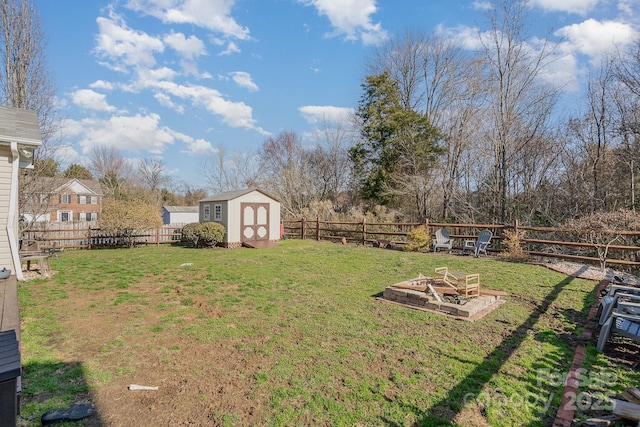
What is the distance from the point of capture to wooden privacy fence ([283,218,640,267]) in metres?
8.34

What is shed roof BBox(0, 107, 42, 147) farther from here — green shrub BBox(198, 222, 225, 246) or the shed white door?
the shed white door

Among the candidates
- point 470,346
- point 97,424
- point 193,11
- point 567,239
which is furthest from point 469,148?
point 97,424

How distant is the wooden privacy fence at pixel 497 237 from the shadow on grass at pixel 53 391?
9.97m

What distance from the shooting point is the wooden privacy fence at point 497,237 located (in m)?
8.34

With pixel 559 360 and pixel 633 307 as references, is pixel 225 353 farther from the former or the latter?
pixel 633 307

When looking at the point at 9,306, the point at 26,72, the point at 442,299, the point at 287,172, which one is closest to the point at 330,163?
the point at 287,172

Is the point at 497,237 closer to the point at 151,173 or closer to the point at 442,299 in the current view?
the point at 442,299

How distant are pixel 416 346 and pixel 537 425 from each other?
1381 millimetres

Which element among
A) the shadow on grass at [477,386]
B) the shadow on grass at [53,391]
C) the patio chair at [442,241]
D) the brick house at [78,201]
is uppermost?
the brick house at [78,201]

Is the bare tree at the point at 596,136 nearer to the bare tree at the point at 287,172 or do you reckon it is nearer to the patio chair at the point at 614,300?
the patio chair at the point at 614,300

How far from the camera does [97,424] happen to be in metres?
2.35

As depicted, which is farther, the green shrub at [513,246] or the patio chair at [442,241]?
the patio chair at [442,241]

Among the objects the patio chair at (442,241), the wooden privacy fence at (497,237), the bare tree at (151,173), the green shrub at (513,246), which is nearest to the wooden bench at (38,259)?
the wooden privacy fence at (497,237)

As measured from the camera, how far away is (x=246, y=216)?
14.7 metres
